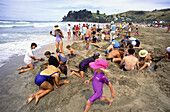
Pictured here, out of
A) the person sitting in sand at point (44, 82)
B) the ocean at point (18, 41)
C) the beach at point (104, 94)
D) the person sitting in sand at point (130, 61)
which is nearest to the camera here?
the beach at point (104, 94)

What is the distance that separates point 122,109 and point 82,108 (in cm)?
94

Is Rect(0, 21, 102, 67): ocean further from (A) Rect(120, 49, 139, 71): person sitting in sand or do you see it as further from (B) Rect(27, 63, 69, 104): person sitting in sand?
(A) Rect(120, 49, 139, 71): person sitting in sand

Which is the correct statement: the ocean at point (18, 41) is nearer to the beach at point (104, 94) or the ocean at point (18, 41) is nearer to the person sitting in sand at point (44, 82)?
the beach at point (104, 94)

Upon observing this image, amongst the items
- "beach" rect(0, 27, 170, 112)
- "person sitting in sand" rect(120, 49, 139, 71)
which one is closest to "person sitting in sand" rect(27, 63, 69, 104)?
"beach" rect(0, 27, 170, 112)

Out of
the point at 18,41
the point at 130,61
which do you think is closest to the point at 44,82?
the point at 130,61

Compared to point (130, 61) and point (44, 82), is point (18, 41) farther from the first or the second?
point (130, 61)

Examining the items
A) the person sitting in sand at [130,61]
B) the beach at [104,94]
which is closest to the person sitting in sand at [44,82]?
the beach at [104,94]

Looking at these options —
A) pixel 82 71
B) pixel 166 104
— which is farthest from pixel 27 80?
pixel 166 104

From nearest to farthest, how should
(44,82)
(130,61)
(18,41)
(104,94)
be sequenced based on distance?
(104,94), (44,82), (130,61), (18,41)

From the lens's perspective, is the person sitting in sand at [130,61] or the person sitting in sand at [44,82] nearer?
the person sitting in sand at [44,82]

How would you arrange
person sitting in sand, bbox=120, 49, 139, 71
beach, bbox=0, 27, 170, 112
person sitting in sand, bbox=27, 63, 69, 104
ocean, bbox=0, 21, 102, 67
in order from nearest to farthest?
beach, bbox=0, 27, 170, 112 < person sitting in sand, bbox=27, 63, 69, 104 < person sitting in sand, bbox=120, 49, 139, 71 < ocean, bbox=0, 21, 102, 67

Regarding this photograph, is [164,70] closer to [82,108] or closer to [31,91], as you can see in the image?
[82,108]

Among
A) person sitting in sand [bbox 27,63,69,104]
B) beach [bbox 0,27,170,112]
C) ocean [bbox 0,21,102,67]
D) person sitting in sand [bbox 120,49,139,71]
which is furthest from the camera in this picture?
ocean [bbox 0,21,102,67]

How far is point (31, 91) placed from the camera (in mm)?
3299
